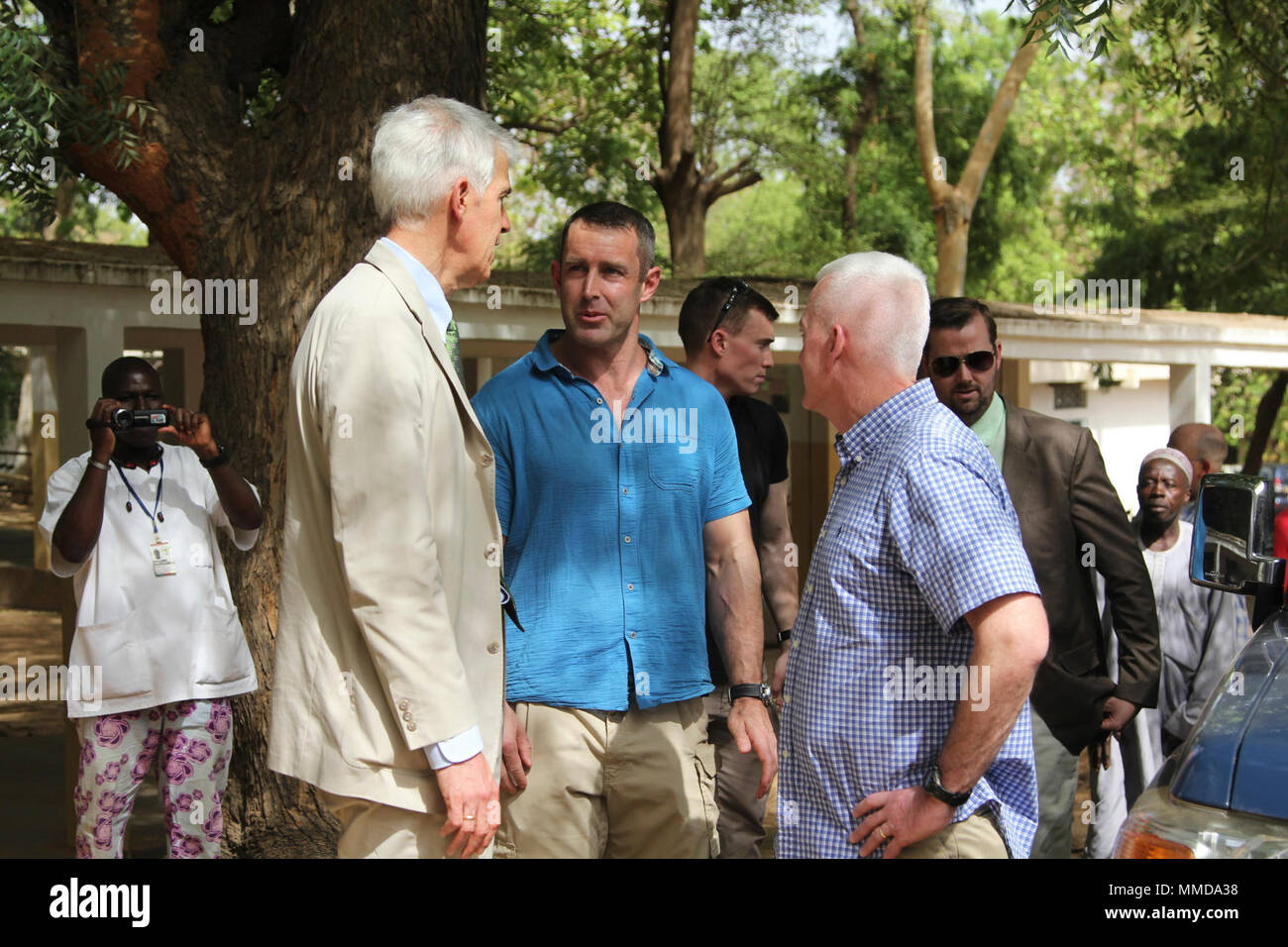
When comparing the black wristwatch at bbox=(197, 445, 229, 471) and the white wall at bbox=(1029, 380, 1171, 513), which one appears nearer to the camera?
the black wristwatch at bbox=(197, 445, 229, 471)

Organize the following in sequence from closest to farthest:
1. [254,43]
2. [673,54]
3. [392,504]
A: [392,504] < [254,43] < [673,54]

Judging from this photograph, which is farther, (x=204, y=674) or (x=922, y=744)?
(x=204, y=674)

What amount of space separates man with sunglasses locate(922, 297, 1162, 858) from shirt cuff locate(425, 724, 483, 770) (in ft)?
7.58

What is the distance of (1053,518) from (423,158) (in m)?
2.47

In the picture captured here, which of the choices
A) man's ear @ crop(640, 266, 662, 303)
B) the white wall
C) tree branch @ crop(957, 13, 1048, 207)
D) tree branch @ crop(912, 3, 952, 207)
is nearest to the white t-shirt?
man's ear @ crop(640, 266, 662, 303)

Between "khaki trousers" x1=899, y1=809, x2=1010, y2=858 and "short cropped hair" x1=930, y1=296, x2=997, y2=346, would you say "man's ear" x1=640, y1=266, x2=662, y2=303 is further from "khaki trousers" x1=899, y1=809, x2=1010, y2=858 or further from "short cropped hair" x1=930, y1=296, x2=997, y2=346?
"khaki trousers" x1=899, y1=809, x2=1010, y2=858

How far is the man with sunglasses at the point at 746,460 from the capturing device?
4863mm

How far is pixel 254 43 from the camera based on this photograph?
21.6 feet

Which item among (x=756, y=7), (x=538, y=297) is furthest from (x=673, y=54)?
(x=538, y=297)

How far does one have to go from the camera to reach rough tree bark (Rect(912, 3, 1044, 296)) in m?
17.1

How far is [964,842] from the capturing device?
8.91 ft

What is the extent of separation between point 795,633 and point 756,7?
66.7 ft

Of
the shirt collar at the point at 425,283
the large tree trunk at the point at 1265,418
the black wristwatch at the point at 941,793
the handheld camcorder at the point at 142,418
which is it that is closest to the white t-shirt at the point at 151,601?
the handheld camcorder at the point at 142,418
